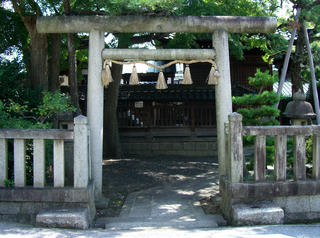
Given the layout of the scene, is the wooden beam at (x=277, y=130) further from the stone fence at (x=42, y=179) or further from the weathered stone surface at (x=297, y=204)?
the stone fence at (x=42, y=179)

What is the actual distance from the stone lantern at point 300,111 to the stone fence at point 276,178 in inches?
85.5

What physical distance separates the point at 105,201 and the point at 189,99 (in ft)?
28.9

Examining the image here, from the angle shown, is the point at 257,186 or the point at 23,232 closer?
the point at 23,232

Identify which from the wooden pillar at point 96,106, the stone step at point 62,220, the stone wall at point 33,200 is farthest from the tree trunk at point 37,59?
the stone step at point 62,220

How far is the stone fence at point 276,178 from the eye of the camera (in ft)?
19.0

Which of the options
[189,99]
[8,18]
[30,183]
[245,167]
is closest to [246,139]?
[245,167]

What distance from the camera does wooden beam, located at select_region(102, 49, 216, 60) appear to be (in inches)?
269

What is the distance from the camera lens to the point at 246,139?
7668 millimetres

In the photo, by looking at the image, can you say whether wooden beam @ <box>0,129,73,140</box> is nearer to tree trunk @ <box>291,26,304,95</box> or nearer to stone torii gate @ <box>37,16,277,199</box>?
stone torii gate @ <box>37,16,277,199</box>

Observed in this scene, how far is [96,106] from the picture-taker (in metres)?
6.73

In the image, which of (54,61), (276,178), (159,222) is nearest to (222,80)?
(276,178)

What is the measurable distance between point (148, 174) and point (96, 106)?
4233 millimetres

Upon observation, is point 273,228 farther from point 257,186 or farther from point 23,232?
point 23,232

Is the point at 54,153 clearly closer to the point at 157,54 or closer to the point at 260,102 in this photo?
the point at 157,54
